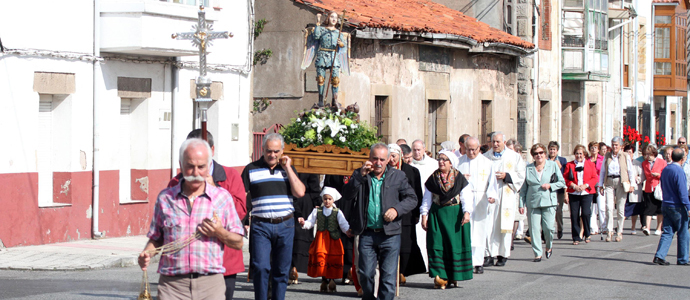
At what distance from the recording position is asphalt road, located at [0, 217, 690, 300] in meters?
10.3

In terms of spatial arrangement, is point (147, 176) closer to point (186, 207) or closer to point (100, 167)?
point (100, 167)

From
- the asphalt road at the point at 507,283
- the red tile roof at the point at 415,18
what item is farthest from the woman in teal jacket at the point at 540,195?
the red tile roof at the point at 415,18

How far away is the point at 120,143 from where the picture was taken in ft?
53.8

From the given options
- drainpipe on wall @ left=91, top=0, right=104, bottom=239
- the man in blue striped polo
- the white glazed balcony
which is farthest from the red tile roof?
the man in blue striped polo

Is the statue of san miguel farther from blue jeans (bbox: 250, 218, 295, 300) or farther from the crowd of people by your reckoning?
blue jeans (bbox: 250, 218, 295, 300)

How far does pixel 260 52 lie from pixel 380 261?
1077cm

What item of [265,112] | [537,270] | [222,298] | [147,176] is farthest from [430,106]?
[222,298]

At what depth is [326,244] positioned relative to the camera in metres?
10.6

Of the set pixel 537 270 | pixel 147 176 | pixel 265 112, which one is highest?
pixel 265 112

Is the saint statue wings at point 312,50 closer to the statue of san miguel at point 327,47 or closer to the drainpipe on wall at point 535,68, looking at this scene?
the statue of san miguel at point 327,47

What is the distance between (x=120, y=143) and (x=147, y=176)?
80 centimetres

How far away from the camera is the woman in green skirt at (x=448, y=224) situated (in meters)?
10.8

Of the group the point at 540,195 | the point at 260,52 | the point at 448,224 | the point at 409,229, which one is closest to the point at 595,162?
the point at 540,195

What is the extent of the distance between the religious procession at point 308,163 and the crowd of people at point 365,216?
21mm
